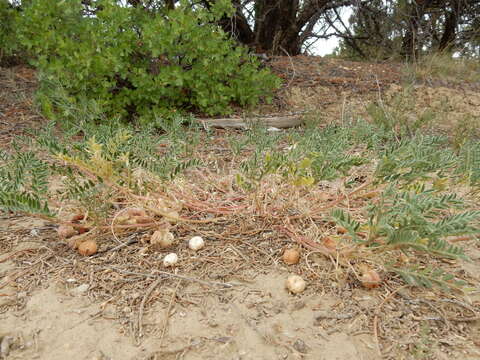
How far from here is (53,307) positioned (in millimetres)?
1258

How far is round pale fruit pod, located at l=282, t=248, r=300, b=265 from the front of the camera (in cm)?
142

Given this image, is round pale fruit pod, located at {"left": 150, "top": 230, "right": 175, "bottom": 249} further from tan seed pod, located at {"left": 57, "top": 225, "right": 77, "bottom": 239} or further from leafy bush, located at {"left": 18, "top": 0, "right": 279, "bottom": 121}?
leafy bush, located at {"left": 18, "top": 0, "right": 279, "bottom": 121}

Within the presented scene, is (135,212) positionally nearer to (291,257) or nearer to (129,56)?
(291,257)

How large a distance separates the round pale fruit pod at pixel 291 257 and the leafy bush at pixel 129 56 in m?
2.18

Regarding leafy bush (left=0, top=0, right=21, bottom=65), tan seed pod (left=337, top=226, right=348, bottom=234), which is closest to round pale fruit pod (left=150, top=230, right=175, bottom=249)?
tan seed pod (left=337, top=226, right=348, bottom=234)

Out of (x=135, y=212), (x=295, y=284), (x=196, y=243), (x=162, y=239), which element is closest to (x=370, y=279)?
(x=295, y=284)

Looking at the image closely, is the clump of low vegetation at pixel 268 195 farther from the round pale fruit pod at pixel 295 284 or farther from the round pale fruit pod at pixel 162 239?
the round pale fruit pod at pixel 295 284

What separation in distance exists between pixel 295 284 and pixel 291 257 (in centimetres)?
14

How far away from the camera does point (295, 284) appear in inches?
51.0

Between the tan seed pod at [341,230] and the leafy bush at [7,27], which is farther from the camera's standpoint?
the leafy bush at [7,27]

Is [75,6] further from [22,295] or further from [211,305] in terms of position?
[211,305]

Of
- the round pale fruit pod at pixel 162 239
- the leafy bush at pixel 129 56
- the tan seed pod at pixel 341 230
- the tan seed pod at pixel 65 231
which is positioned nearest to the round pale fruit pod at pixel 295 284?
the tan seed pod at pixel 341 230

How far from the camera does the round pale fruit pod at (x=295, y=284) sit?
1291 millimetres

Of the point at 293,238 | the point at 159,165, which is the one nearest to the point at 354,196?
the point at 293,238
